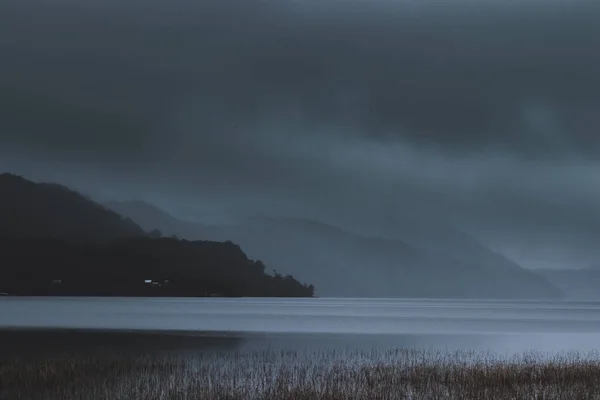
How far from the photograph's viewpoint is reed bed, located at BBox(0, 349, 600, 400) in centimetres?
2678

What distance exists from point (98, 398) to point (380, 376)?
11631 millimetres

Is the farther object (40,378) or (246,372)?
(246,372)

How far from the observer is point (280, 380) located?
3038 cm

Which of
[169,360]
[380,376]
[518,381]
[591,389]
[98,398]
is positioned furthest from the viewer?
[169,360]

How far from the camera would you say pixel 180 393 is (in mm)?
26703

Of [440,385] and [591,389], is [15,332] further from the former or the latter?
[591,389]

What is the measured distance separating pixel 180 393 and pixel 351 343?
3586 centimetres

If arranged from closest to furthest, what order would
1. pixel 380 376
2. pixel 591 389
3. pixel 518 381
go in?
pixel 591 389 < pixel 518 381 < pixel 380 376

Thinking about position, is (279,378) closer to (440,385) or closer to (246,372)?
(246,372)

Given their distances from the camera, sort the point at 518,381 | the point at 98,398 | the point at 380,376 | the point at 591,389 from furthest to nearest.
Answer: the point at 380,376, the point at 518,381, the point at 591,389, the point at 98,398

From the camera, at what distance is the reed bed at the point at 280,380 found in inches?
1054

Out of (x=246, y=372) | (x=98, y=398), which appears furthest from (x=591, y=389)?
(x=98, y=398)

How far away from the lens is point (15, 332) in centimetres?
6169

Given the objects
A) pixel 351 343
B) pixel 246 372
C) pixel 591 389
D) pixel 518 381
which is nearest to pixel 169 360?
pixel 246 372
